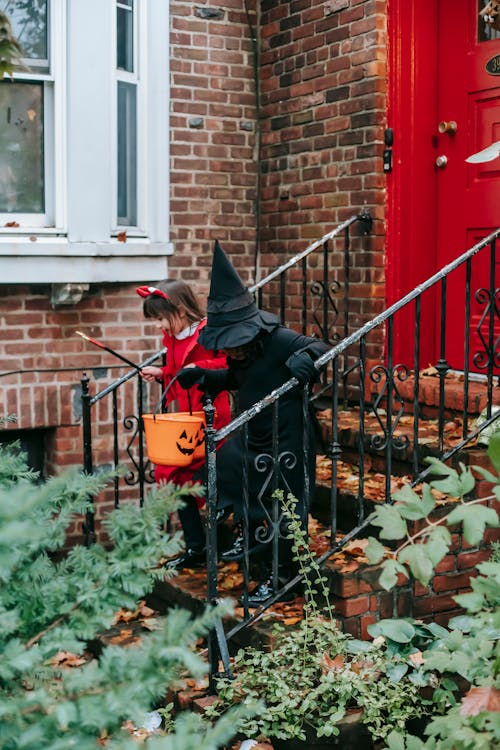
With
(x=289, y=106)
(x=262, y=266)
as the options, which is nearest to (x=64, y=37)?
(x=289, y=106)

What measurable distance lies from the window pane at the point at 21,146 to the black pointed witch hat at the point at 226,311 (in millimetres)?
1966

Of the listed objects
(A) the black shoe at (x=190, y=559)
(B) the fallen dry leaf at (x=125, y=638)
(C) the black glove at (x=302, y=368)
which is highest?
(C) the black glove at (x=302, y=368)

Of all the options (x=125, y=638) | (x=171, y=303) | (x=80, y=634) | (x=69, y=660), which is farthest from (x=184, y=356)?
(x=80, y=634)

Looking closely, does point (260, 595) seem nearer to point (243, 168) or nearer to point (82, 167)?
point (82, 167)

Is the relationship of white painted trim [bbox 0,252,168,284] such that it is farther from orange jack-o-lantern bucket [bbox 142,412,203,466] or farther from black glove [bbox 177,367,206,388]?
orange jack-o-lantern bucket [bbox 142,412,203,466]

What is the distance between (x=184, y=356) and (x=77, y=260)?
1258 mm

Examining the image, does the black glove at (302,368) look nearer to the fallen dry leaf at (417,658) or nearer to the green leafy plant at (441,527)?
the fallen dry leaf at (417,658)

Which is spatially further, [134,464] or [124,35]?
[124,35]

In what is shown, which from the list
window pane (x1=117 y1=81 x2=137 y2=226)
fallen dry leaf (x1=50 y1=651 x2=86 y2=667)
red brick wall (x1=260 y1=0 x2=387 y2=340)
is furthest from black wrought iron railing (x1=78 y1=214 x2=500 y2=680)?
window pane (x1=117 y1=81 x2=137 y2=226)

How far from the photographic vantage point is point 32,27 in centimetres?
570

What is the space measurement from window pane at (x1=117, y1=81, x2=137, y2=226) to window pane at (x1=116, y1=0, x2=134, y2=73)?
0.47 ft

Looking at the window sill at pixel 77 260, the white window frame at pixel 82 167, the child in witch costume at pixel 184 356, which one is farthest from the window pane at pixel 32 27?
the child in witch costume at pixel 184 356

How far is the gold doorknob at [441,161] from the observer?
5.59 meters

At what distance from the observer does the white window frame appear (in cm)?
561
